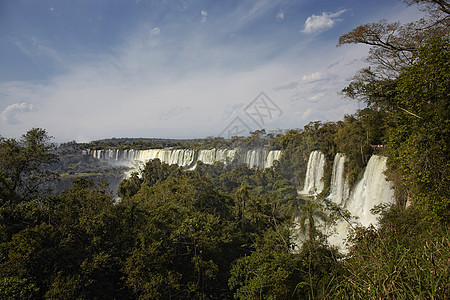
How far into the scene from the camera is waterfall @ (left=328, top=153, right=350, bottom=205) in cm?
1897

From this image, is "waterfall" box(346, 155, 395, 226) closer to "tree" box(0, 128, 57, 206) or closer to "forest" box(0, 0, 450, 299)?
"forest" box(0, 0, 450, 299)

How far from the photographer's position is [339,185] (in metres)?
19.8

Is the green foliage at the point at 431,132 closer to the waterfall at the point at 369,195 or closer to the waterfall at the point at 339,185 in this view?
the waterfall at the point at 369,195

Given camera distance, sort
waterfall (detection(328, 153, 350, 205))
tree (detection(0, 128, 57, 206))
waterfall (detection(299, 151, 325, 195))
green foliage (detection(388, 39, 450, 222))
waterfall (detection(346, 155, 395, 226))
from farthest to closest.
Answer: waterfall (detection(299, 151, 325, 195)) → waterfall (detection(328, 153, 350, 205)) → waterfall (detection(346, 155, 395, 226)) → tree (detection(0, 128, 57, 206)) → green foliage (detection(388, 39, 450, 222))

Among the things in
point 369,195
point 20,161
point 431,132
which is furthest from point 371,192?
point 20,161

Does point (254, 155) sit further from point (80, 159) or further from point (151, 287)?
point (80, 159)

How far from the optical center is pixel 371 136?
18.2 meters

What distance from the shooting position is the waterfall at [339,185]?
19.0m

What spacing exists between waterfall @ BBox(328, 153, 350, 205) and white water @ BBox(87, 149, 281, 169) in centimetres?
1474

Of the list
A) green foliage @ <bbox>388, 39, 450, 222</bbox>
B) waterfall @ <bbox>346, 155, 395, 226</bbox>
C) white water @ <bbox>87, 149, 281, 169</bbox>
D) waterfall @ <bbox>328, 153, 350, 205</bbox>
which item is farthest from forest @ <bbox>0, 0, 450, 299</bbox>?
white water @ <bbox>87, 149, 281, 169</bbox>

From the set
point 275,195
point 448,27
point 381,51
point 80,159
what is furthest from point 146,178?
point 80,159

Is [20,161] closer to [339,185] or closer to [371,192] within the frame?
[371,192]

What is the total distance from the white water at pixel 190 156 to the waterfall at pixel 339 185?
1474cm

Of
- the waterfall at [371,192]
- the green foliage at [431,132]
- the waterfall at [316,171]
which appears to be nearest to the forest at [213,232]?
the green foliage at [431,132]
